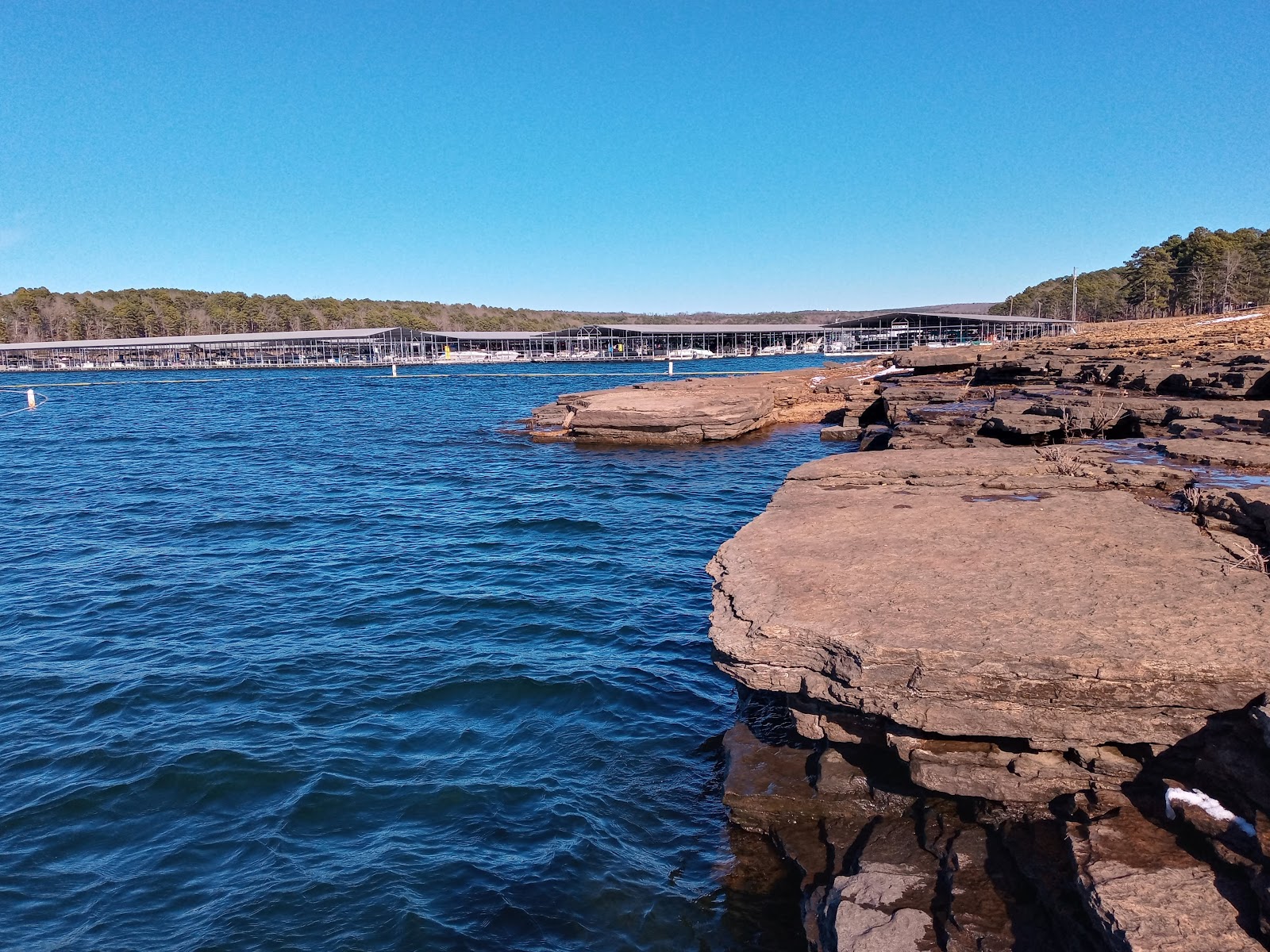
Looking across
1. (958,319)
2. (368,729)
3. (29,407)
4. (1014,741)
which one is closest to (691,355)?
(958,319)

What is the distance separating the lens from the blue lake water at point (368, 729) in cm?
559

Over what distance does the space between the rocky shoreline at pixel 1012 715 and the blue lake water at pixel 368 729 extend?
88 cm

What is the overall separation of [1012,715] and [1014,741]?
1.09ft

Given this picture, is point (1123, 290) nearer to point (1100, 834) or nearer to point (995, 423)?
point (995, 423)

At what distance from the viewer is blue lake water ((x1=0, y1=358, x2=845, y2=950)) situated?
5594 millimetres

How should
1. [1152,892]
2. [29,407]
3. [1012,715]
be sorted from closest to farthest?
[1152,892]
[1012,715]
[29,407]

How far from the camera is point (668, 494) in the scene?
20250 millimetres

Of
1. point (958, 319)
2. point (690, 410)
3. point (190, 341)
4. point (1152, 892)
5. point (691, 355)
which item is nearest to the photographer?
point (1152, 892)

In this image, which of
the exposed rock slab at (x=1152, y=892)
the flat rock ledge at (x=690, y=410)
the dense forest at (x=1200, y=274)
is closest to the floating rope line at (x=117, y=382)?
the flat rock ledge at (x=690, y=410)

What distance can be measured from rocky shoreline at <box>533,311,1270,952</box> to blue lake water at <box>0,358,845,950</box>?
88 centimetres

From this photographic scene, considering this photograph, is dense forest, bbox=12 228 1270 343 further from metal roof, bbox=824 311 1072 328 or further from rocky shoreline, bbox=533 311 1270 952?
rocky shoreline, bbox=533 311 1270 952

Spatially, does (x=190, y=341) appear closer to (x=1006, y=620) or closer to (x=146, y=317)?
(x=146, y=317)

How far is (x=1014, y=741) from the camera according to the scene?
16.2 ft

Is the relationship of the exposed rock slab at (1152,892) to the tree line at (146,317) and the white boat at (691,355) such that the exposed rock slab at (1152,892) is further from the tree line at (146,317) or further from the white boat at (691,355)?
the tree line at (146,317)
